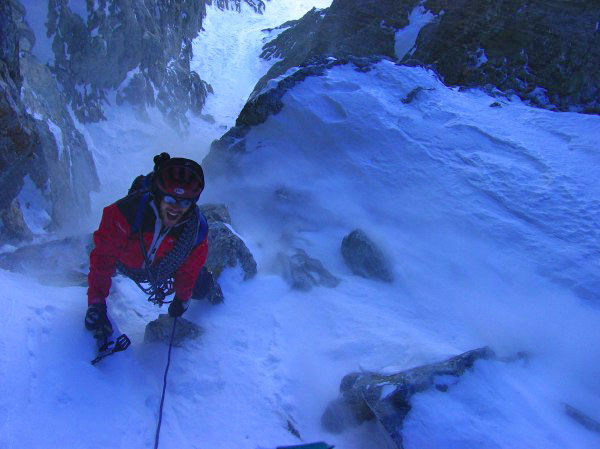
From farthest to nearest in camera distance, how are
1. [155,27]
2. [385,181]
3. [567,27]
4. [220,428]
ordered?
[155,27], [567,27], [385,181], [220,428]

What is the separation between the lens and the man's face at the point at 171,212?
3557mm

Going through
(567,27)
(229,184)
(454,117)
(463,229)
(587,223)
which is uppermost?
(567,27)

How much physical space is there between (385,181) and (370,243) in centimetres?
234

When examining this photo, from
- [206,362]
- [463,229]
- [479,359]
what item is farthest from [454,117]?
[206,362]

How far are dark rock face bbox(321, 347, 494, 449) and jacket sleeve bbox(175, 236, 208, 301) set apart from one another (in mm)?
2143

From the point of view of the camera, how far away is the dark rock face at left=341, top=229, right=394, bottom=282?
23.7ft

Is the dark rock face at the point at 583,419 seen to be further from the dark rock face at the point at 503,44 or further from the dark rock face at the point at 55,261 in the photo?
the dark rock face at the point at 503,44

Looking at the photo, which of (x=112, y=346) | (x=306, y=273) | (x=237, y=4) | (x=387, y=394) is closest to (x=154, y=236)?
(x=112, y=346)

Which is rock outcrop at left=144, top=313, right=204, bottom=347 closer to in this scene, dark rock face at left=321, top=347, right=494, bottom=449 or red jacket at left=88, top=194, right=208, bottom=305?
red jacket at left=88, top=194, right=208, bottom=305

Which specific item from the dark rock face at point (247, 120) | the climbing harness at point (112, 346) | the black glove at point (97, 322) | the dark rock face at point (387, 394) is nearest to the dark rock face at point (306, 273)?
the dark rock face at point (387, 394)

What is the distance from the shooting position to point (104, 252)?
12.7ft

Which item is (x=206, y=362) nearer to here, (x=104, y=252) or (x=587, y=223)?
(x=104, y=252)

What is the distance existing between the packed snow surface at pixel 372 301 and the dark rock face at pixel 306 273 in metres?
0.21

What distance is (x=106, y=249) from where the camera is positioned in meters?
3.86
